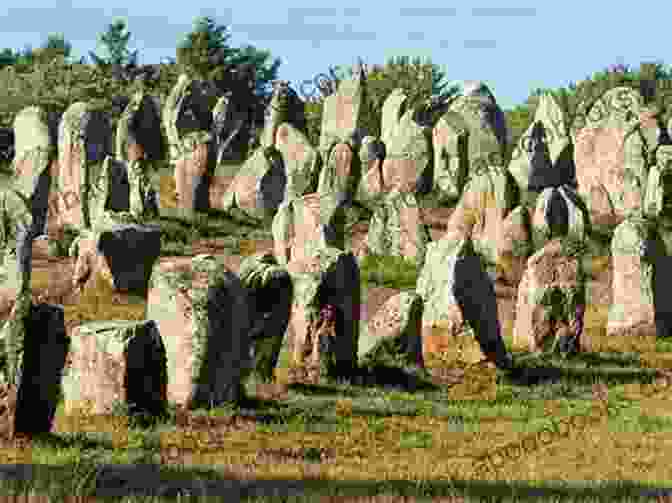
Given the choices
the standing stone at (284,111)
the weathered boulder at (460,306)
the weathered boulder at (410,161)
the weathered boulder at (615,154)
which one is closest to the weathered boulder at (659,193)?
the weathered boulder at (615,154)

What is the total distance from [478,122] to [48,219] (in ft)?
42.3

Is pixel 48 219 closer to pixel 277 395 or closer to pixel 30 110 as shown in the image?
pixel 30 110

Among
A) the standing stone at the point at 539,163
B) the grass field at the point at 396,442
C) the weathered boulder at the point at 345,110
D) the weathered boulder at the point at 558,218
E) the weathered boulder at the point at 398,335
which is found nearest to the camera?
the grass field at the point at 396,442

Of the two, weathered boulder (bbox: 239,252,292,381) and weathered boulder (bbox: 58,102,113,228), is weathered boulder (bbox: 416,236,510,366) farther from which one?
weathered boulder (bbox: 58,102,113,228)

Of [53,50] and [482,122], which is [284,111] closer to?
[482,122]

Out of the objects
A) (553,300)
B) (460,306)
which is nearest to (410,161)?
(553,300)

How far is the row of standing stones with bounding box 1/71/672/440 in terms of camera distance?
1622 centimetres

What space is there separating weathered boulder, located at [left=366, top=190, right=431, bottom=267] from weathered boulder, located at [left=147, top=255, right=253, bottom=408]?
17399mm

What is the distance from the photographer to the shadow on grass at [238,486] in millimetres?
9781

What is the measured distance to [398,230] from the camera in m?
34.6

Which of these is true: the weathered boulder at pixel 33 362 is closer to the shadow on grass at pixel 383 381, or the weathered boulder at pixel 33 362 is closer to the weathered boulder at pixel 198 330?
the weathered boulder at pixel 198 330

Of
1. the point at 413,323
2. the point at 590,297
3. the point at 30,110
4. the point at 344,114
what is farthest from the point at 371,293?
the point at 344,114

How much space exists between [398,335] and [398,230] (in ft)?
45.8

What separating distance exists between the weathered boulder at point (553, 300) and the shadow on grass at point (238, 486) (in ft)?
36.0
